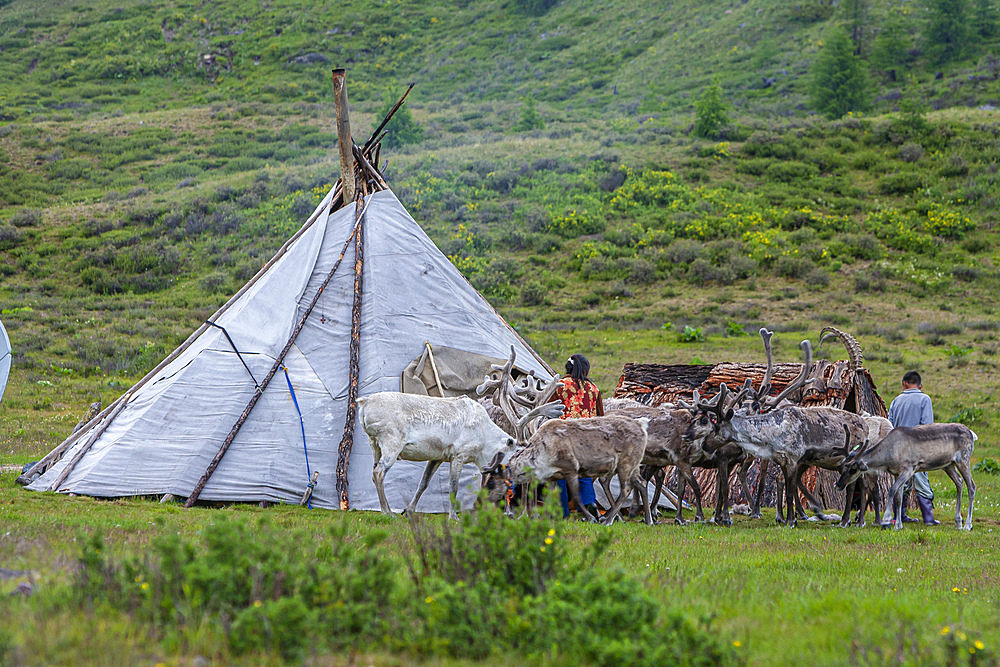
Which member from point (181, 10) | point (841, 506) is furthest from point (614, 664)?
point (181, 10)

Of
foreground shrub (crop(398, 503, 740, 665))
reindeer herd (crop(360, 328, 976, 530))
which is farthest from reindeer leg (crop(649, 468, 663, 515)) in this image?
foreground shrub (crop(398, 503, 740, 665))

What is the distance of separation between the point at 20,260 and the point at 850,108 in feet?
165

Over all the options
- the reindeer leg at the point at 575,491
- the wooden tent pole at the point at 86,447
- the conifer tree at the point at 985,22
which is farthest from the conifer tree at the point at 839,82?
the wooden tent pole at the point at 86,447

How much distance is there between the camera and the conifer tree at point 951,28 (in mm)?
63344

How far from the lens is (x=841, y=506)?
13516mm

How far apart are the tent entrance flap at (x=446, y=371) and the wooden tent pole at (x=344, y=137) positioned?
329cm

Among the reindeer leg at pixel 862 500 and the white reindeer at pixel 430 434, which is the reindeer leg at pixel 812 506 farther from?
the white reindeer at pixel 430 434

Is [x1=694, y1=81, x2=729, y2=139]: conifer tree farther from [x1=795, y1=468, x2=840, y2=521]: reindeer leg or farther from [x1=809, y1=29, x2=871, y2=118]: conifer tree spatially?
[x1=795, y1=468, x2=840, y2=521]: reindeer leg

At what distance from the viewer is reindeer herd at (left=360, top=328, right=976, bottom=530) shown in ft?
32.7

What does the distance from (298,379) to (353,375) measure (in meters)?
0.74

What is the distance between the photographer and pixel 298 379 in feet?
37.0

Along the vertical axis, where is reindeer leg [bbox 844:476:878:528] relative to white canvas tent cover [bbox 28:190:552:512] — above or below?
below

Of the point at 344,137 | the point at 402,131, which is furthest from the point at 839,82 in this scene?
the point at 344,137

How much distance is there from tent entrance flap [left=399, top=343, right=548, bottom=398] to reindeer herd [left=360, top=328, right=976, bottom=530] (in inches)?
13.6
